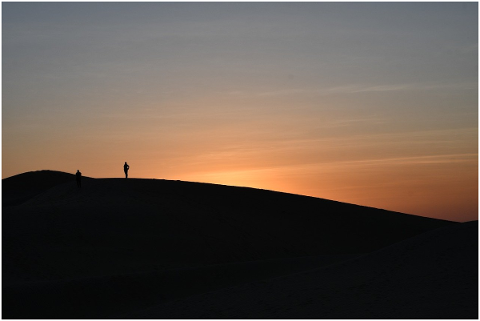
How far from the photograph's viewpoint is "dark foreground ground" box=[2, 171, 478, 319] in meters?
19.6

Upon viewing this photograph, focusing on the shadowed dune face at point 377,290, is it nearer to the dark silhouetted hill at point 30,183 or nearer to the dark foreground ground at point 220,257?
the dark foreground ground at point 220,257

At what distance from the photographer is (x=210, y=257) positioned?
105 feet

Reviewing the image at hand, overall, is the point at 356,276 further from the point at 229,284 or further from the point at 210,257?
the point at 210,257

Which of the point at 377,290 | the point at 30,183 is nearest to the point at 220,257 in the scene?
the point at 377,290

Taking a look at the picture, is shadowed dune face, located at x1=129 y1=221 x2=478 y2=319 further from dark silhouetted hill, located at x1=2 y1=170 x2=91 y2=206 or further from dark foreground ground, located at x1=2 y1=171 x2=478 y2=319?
dark silhouetted hill, located at x1=2 y1=170 x2=91 y2=206

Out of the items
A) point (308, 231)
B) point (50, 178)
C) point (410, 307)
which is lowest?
point (410, 307)

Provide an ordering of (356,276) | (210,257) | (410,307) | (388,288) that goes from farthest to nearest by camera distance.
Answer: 1. (210,257)
2. (356,276)
3. (388,288)
4. (410,307)

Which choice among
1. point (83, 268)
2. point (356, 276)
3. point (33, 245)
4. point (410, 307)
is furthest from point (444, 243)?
point (33, 245)

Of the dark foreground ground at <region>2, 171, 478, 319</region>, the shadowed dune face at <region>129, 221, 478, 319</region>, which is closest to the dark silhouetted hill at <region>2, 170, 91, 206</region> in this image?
the dark foreground ground at <region>2, 171, 478, 319</region>

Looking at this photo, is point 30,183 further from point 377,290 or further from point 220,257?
point 377,290

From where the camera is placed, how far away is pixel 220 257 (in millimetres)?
32250

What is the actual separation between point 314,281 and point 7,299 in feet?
33.6

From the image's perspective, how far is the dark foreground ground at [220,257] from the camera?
1961cm

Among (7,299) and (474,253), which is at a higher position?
(474,253)
